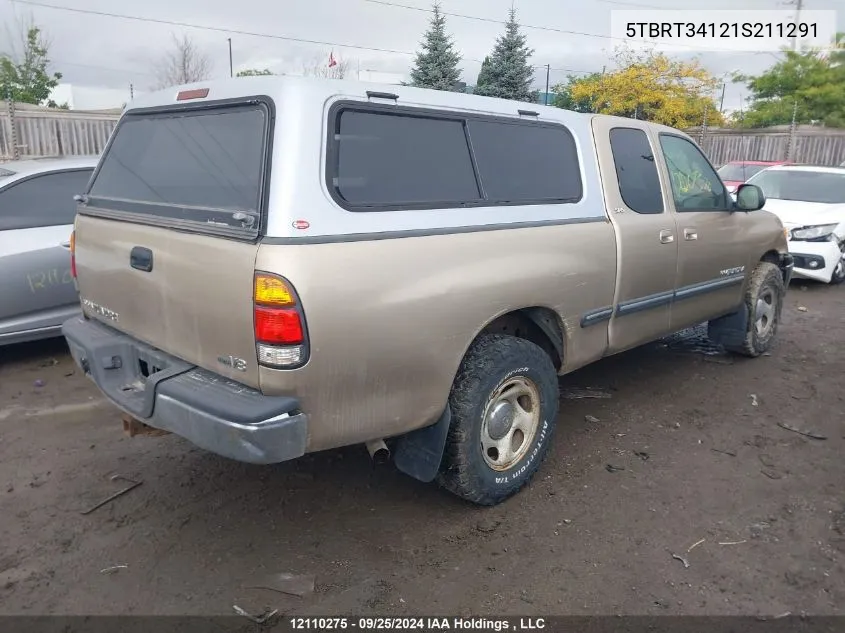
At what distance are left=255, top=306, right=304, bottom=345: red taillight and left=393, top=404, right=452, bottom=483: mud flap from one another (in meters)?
0.91

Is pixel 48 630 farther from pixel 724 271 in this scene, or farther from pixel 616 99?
pixel 616 99

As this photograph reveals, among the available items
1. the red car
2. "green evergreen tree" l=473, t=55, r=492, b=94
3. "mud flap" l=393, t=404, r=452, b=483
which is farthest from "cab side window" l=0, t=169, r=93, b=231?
"green evergreen tree" l=473, t=55, r=492, b=94

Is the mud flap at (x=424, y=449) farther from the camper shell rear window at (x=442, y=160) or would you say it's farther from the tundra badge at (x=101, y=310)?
the tundra badge at (x=101, y=310)

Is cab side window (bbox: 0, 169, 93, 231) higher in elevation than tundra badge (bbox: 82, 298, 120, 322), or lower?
higher

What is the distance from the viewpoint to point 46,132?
15.6 metres

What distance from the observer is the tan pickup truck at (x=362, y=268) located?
8.50 feet

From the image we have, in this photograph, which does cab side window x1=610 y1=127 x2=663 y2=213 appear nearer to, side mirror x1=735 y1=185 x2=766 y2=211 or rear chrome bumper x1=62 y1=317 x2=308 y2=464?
side mirror x1=735 y1=185 x2=766 y2=211

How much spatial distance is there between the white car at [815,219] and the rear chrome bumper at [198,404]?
7.90 m

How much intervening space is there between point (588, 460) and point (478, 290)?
159 centimetres

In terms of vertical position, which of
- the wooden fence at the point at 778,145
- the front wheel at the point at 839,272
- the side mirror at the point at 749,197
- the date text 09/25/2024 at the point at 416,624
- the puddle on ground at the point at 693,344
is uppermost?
the wooden fence at the point at 778,145

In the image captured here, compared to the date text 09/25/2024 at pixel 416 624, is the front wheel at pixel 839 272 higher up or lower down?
higher up

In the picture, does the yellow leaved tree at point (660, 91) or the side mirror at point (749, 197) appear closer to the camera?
the side mirror at point (749, 197)

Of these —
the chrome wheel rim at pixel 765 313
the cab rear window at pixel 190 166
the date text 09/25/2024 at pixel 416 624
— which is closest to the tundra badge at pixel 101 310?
the cab rear window at pixel 190 166

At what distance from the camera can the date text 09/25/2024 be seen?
2.66m
